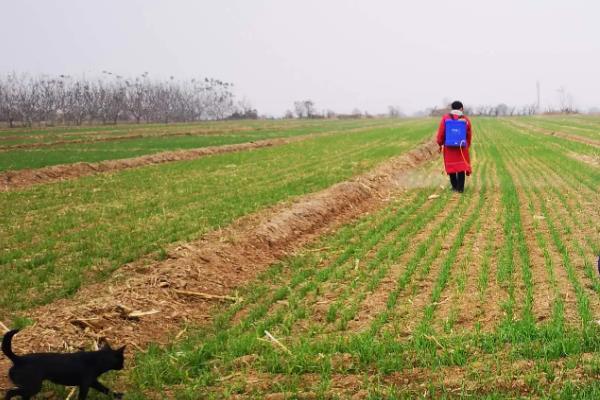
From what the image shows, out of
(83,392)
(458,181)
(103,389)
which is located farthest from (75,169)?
(83,392)

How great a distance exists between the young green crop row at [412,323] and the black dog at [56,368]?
49 centimetres

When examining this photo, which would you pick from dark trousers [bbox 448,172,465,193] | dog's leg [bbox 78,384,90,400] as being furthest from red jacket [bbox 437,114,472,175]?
dog's leg [bbox 78,384,90,400]

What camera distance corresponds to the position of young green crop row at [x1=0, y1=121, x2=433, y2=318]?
728 cm

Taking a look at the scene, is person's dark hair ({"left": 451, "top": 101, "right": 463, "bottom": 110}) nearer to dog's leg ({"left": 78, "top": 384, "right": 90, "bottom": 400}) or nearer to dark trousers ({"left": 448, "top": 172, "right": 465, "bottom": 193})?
dark trousers ({"left": 448, "top": 172, "right": 465, "bottom": 193})

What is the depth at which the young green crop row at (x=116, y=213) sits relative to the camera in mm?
7277

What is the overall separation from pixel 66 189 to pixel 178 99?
129132 mm

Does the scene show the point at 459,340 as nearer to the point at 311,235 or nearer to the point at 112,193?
the point at 311,235

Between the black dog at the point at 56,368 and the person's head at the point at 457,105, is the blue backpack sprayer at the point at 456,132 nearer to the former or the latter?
the person's head at the point at 457,105

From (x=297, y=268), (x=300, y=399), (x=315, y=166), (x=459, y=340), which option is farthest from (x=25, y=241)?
(x=315, y=166)

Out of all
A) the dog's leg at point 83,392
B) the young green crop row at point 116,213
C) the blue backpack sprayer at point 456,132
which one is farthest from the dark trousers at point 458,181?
the dog's leg at point 83,392

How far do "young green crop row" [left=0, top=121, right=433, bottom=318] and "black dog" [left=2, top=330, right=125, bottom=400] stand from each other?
8.37 ft

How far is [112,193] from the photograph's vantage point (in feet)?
47.1

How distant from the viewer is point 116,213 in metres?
11.4

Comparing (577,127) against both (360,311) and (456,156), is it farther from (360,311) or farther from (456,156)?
(360,311)
